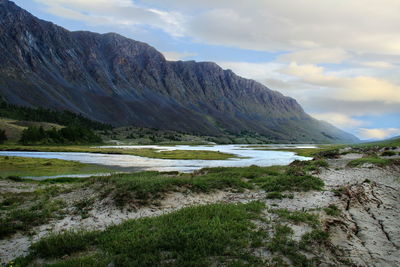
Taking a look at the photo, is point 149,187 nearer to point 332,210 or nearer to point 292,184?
point 292,184

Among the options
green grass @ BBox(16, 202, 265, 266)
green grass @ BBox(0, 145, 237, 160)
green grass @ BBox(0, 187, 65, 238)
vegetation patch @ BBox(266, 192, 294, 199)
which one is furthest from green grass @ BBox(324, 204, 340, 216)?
green grass @ BBox(0, 145, 237, 160)

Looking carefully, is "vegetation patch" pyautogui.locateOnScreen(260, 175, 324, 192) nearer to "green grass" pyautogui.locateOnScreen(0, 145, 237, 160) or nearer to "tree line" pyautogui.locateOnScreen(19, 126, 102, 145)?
"green grass" pyautogui.locateOnScreen(0, 145, 237, 160)

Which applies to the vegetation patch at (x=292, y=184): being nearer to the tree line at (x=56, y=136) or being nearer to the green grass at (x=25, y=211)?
the green grass at (x=25, y=211)

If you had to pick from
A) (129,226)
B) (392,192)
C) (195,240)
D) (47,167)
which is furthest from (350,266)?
(47,167)

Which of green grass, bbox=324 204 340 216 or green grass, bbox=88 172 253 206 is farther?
green grass, bbox=88 172 253 206

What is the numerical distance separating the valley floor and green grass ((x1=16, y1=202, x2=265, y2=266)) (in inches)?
2.3

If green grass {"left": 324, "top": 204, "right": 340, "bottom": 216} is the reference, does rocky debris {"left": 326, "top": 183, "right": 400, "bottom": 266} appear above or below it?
below

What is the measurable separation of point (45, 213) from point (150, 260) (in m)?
11.3

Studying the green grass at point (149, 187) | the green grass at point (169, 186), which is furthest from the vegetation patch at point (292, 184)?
the green grass at point (149, 187)

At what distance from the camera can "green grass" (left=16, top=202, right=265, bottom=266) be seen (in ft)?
39.4

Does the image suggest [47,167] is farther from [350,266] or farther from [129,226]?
[350,266]

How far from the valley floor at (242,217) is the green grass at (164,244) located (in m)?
0.06

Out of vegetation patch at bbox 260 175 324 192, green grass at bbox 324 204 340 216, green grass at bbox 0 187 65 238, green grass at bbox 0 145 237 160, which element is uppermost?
vegetation patch at bbox 260 175 324 192

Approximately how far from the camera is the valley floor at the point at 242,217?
13.0 meters
